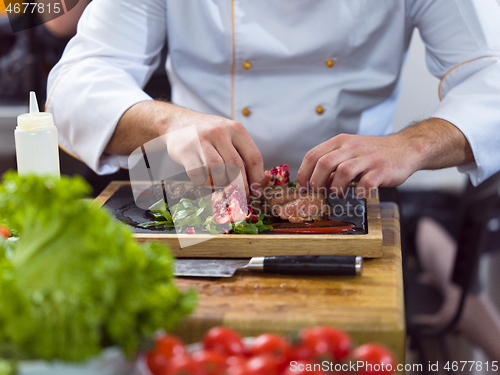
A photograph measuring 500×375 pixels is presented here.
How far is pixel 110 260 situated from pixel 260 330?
0.91 ft

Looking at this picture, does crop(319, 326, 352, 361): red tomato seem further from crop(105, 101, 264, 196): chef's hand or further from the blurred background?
the blurred background

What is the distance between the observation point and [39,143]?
972 millimetres

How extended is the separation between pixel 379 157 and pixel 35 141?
29.0 inches

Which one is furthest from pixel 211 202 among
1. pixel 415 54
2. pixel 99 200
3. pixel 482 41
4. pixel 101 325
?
pixel 415 54

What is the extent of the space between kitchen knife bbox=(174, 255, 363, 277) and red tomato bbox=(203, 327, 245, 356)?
0.98 feet

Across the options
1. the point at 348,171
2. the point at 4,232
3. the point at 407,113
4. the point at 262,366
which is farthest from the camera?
the point at 407,113

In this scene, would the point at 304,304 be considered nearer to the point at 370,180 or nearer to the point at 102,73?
the point at 370,180

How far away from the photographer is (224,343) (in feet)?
1.58

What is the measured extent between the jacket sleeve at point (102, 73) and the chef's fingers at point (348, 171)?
54 cm

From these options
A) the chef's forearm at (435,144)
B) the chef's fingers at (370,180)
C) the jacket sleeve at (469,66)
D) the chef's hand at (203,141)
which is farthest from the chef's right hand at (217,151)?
the jacket sleeve at (469,66)

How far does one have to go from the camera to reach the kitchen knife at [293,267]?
774 millimetres

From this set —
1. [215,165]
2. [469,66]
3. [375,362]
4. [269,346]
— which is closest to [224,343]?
[269,346]

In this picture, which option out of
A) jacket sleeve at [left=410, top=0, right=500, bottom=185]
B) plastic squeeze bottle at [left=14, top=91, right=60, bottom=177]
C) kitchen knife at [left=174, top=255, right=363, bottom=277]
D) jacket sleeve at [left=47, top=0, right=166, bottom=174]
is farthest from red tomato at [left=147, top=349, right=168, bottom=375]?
jacket sleeve at [left=410, top=0, right=500, bottom=185]

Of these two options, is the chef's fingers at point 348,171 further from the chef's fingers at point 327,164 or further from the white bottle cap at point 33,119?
the white bottle cap at point 33,119
